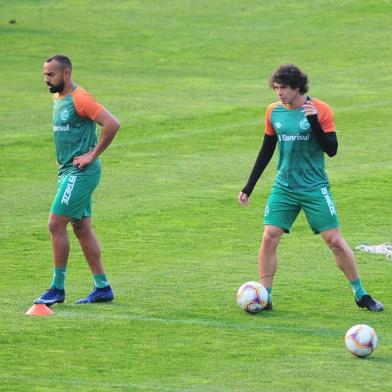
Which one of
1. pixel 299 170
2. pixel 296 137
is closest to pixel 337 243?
pixel 299 170

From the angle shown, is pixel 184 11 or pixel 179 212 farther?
Result: pixel 184 11

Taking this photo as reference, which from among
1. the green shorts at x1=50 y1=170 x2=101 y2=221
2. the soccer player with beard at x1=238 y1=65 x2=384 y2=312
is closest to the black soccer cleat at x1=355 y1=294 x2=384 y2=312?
the soccer player with beard at x1=238 y1=65 x2=384 y2=312

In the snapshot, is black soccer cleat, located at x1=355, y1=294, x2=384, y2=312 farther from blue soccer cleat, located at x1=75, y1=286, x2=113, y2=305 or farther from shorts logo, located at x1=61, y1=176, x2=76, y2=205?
shorts logo, located at x1=61, y1=176, x2=76, y2=205

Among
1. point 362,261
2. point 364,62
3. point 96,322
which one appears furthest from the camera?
point 364,62

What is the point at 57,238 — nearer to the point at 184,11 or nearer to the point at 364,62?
the point at 364,62

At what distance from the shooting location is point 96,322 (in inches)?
451

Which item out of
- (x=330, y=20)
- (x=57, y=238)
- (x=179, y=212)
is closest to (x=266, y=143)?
(x=57, y=238)

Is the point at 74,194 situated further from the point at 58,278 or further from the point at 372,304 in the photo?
the point at 372,304

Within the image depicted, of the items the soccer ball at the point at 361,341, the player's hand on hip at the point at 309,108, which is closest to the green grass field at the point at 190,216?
the soccer ball at the point at 361,341

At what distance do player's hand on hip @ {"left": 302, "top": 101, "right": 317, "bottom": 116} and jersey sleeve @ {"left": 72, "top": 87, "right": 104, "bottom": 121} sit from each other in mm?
1782

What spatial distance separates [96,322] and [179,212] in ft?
20.8

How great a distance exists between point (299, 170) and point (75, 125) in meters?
2.00

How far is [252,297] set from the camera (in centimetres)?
1172

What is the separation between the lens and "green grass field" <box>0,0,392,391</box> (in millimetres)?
10164
